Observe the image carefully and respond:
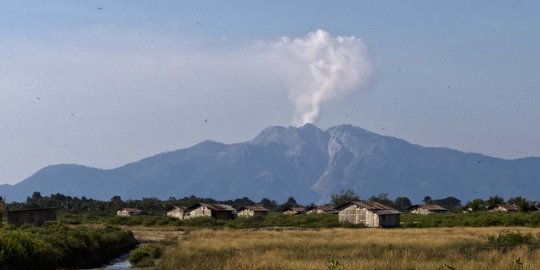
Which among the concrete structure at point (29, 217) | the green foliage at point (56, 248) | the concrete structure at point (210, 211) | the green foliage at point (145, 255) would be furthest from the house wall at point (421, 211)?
the green foliage at point (145, 255)

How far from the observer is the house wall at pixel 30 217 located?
68938 mm

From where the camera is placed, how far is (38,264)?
3612 centimetres

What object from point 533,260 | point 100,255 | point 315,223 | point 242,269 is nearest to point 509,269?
point 533,260

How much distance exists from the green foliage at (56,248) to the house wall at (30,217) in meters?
10.4

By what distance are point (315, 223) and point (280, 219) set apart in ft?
26.0

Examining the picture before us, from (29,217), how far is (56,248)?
3203 cm

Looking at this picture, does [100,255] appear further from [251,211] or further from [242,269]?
[251,211]

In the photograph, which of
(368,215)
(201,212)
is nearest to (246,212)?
(201,212)

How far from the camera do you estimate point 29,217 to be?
72562mm

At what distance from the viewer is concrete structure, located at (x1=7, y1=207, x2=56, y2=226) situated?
226 ft

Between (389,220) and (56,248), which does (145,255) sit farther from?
(389,220)

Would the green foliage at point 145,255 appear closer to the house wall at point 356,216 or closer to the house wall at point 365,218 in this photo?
the house wall at point 365,218

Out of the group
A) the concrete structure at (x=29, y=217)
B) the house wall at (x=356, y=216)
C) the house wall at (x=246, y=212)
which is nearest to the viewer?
the concrete structure at (x=29, y=217)

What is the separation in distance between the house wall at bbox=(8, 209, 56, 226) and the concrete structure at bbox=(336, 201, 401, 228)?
45.9 m
